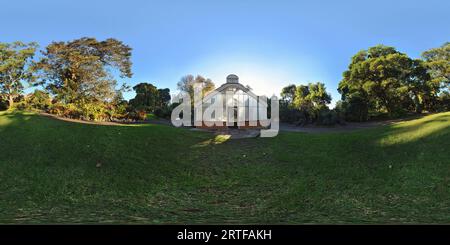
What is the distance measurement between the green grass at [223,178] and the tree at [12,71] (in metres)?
16.0

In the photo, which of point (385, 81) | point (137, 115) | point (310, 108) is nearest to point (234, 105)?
point (310, 108)

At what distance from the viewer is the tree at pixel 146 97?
25844 millimetres

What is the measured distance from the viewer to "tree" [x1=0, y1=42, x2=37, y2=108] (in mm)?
25766

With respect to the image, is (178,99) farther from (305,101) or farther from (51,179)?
(51,179)

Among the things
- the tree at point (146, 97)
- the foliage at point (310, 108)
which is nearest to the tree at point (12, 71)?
the tree at point (146, 97)

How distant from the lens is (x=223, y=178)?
816 centimetres

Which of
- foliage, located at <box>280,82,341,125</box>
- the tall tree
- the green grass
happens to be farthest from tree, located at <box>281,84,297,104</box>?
the green grass

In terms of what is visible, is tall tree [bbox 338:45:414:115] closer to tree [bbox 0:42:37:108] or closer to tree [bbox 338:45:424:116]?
tree [bbox 338:45:424:116]

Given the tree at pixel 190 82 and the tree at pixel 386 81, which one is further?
the tree at pixel 190 82

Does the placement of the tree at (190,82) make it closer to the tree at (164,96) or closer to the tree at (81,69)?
the tree at (164,96)

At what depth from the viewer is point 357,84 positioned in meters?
25.8

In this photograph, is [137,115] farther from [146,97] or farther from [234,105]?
[234,105]

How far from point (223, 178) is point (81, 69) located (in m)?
21.2

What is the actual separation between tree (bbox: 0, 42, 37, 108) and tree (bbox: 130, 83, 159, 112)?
29.0ft
